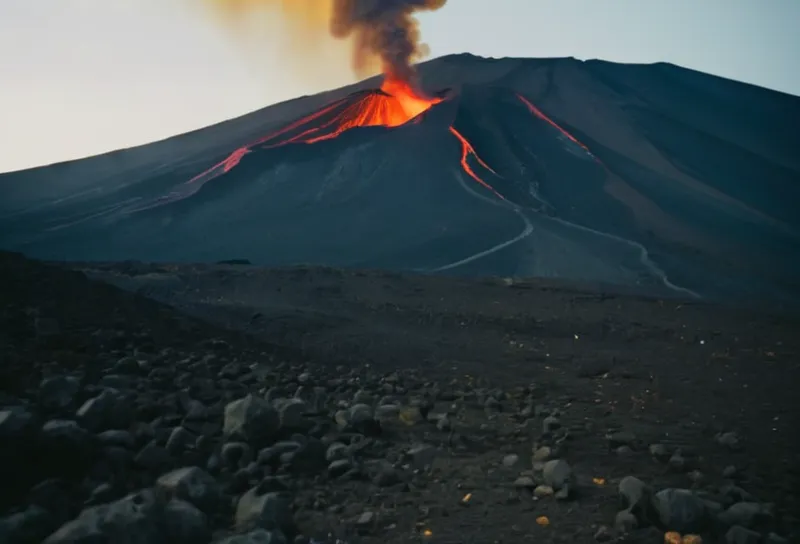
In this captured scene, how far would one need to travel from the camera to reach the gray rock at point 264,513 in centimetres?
376

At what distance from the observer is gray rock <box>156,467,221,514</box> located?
12.6 feet

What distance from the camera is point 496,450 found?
5.50 metres

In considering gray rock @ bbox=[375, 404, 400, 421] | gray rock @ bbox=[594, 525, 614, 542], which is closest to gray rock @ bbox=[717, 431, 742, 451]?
gray rock @ bbox=[594, 525, 614, 542]

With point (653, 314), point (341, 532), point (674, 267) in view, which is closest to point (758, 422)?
point (341, 532)

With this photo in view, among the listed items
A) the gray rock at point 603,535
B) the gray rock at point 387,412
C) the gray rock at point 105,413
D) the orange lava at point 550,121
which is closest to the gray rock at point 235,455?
the gray rock at point 105,413

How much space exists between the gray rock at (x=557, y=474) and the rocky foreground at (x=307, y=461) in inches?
0.6

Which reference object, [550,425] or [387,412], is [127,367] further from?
[550,425]

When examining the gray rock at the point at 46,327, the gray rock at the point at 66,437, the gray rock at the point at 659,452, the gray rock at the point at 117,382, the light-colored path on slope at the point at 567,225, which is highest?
the gray rock at the point at 46,327

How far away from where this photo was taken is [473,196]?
4278 centimetres

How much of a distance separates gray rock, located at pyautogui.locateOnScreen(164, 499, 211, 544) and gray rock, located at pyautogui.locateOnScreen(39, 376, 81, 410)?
5.11ft

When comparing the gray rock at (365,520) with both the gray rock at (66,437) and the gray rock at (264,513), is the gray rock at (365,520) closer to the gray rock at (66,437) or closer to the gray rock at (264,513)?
the gray rock at (264,513)

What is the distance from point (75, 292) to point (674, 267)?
1195 inches

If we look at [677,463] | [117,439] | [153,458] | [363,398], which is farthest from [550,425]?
[117,439]

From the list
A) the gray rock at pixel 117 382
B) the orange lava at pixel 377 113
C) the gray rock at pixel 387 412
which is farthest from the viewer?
the orange lava at pixel 377 113
